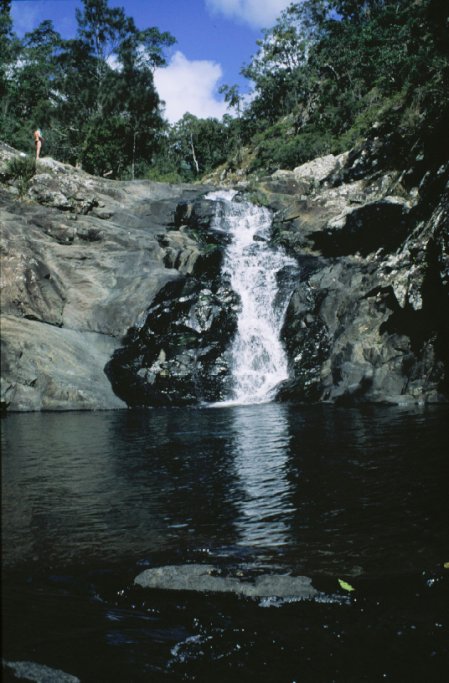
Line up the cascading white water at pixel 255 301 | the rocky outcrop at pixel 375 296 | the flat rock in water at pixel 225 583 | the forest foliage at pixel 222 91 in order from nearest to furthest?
the flat rock in water at pixel 225 583 < the rocky outcrop at pixel 375 296 < the cascading white water at pixel 255 301 < the forest foliage at pixel 222 91

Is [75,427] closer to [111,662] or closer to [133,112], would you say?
[111,662]

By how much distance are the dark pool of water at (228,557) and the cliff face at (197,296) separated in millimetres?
9237

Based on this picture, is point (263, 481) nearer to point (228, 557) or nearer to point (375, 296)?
point (228, 557)

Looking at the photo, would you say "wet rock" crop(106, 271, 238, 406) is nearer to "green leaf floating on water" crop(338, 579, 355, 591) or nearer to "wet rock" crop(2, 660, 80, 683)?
"green leaf floating on water" crop(338, 579, 355, 591)

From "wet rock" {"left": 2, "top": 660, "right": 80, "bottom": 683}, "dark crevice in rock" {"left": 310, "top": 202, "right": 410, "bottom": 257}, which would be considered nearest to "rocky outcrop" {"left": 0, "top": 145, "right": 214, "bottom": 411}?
"dark crevice in rock" {"left": 310, "top": 202, "right": 410, "bottom": 257}

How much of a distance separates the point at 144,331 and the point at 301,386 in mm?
7399

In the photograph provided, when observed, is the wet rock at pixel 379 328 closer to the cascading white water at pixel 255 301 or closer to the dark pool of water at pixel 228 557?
the cascading white water at pixel 255 301

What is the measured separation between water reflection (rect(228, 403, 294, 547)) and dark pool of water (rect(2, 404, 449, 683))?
0.13 feet

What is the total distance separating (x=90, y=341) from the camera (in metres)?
23.6

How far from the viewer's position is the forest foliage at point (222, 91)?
4491 cm

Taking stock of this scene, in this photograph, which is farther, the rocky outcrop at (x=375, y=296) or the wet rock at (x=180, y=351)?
the wet rock at (x=180, y=351)

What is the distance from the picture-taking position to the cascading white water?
22578mm

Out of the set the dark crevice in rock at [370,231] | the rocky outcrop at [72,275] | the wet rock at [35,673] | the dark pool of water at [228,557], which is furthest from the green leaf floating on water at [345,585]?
the dark crevice in rock at [370,231]

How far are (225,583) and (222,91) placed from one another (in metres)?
68.9
